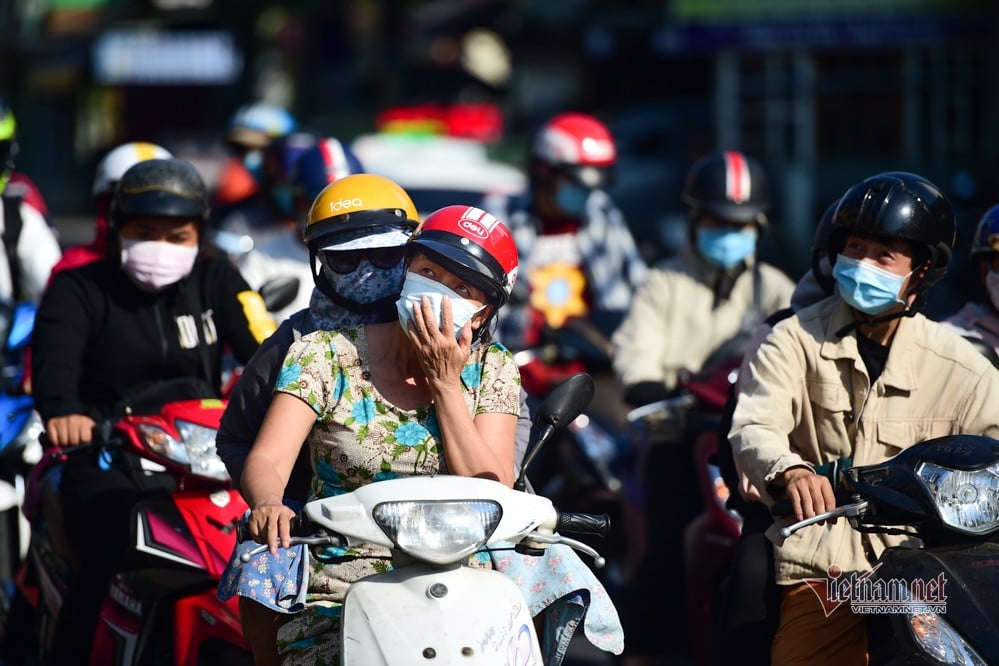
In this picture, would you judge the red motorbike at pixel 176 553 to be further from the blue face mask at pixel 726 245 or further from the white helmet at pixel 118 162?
the blue face mask at pixel 726 245

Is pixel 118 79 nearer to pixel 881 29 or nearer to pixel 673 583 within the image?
pixel 881 29

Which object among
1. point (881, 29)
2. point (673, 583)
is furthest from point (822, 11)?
point (673, 583)

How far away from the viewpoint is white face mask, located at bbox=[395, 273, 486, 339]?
3.91m

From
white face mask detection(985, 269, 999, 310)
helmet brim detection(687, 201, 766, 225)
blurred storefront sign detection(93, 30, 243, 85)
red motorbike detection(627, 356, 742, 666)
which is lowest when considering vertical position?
blurred storefront sign detection(93, 30, 243, 85)

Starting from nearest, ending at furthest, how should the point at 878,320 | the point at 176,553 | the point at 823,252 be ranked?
1. the point at 878,320
2. the point at 823,252
3. the point at 176,553

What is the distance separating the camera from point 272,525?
3.61m

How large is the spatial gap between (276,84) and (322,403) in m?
46.5

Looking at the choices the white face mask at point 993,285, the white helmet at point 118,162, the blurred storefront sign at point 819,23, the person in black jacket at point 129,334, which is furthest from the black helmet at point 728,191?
the blurred storefront sign at point 819,23

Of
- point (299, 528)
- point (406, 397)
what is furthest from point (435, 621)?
point (406, 397)

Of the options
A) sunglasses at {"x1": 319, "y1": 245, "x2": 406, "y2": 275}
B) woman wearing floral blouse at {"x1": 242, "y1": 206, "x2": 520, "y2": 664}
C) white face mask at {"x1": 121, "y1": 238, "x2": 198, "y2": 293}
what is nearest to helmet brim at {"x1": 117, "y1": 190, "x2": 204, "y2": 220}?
white face mask at {"x1": 121, "y1": 238, "x2": 198, "y2": 293}

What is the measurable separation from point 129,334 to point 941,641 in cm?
308

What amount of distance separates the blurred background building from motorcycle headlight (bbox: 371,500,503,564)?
163 inches

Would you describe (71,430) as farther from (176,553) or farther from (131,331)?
(176,553)
